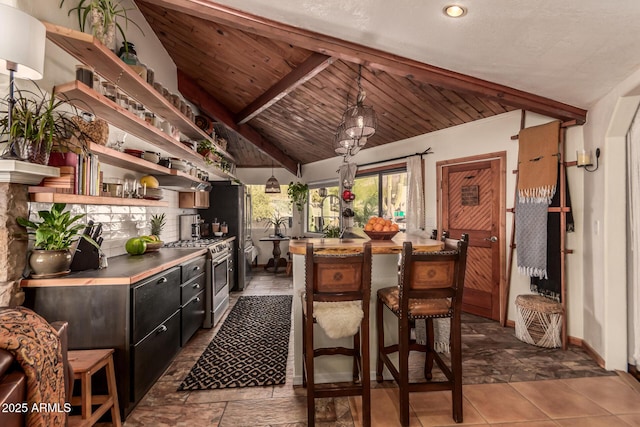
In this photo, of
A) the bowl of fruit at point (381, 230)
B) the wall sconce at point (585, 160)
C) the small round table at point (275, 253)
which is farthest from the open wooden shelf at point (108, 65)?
the wall sconce at point (585, 160)

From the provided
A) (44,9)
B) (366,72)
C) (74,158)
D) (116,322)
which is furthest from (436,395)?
(44,9)

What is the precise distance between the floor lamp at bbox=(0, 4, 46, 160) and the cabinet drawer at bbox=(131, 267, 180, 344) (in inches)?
41.5

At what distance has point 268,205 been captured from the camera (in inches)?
314

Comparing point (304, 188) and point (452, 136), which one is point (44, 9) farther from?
point (304, 188)

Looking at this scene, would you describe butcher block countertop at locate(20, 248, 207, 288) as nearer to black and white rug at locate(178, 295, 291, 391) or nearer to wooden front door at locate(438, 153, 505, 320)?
black and white rug at locate(178, 295, 291, 391)

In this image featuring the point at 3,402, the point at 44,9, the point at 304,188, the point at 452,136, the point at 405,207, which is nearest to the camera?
the point at 3,402

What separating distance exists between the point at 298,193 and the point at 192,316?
466 centimetres

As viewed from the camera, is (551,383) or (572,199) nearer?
(551,383)

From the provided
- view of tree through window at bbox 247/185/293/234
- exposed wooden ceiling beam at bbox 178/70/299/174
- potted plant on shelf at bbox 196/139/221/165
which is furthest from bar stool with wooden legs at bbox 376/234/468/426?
view of tree through window at bbox 247/185/293/234

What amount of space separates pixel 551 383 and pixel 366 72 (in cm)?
347

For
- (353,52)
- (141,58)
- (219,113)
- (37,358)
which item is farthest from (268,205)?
(37,358)

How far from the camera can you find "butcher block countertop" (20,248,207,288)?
6.42 ft

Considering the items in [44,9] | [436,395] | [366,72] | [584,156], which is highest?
[366,72]

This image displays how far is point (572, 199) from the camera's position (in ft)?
10.7
